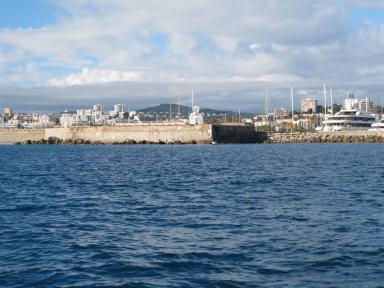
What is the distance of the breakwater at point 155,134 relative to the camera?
12900 centimetres

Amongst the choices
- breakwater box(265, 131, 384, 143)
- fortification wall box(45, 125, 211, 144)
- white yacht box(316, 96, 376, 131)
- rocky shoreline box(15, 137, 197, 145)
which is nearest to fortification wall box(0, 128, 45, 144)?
rocky shoreline box(15, 137, 197, 145)

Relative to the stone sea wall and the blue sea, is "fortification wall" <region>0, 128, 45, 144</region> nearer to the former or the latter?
the stone sea wall

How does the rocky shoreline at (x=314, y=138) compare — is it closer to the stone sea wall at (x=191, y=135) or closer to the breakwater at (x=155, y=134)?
the stone sea wall at (x=191, y=135)

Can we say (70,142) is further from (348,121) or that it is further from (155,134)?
(348,121)

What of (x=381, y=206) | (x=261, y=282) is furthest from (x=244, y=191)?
(x=261, y=282)

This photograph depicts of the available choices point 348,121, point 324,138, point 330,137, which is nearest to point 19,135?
point 324,138

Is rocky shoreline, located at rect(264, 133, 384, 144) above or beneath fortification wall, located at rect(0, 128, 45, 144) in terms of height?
beneath

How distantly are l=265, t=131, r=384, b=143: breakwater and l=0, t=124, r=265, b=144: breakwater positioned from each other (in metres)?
4.42

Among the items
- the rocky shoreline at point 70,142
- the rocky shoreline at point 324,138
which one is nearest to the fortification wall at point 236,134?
the rocky shoreline at point 324,138

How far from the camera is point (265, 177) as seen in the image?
3875 centimetres

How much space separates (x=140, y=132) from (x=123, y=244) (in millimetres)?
121150

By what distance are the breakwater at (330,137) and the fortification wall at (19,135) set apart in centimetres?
6793

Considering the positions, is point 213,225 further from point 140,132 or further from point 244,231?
point 140,132

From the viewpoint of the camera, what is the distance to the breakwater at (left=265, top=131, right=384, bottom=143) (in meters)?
134
